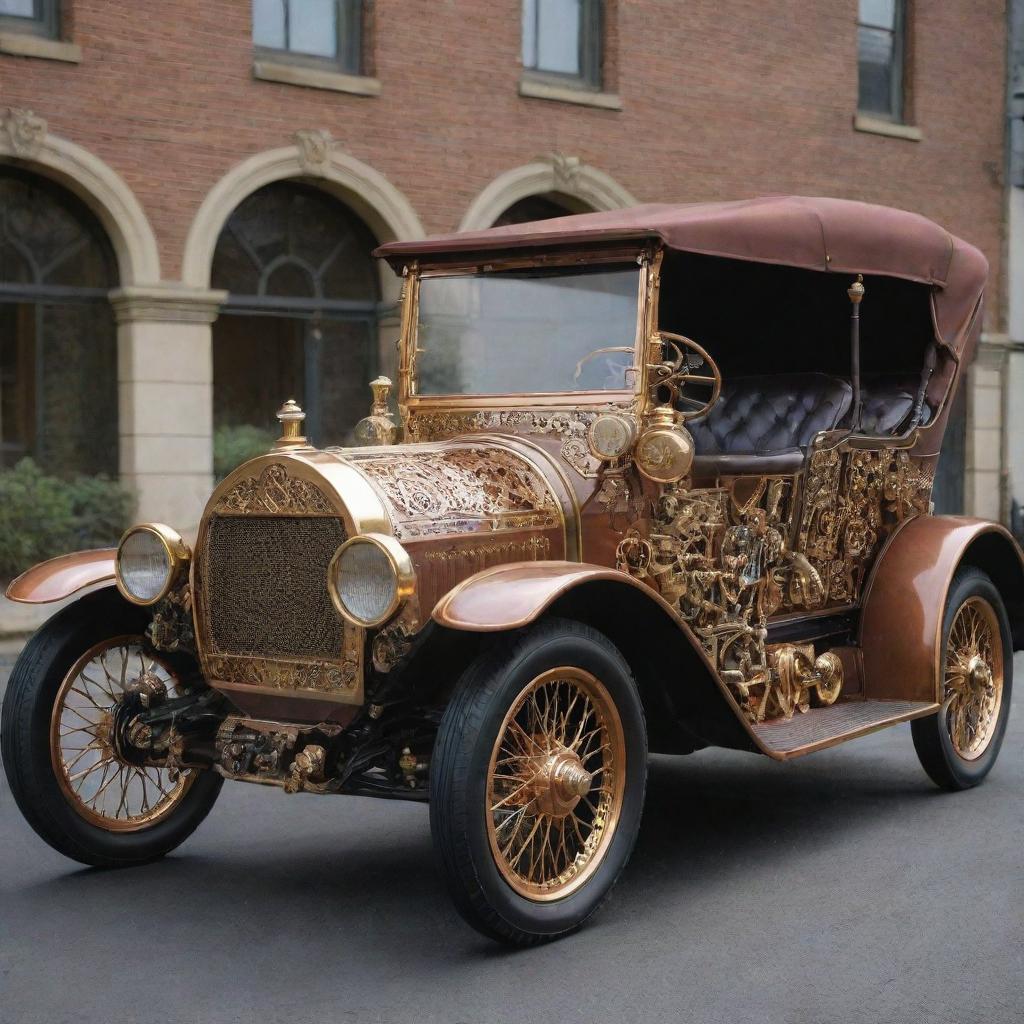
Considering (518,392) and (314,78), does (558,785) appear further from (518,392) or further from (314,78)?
(314,78)

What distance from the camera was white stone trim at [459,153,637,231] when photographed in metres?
15.4

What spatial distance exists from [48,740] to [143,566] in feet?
2.06

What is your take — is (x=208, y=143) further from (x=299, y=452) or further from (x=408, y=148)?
(x=299, y=452)

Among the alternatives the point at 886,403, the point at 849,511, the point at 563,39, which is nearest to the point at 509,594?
the point at 849,511

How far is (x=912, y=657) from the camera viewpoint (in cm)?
614

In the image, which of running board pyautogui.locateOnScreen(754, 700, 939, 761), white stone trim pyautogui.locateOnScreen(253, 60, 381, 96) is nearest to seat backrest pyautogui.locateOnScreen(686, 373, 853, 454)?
running board pyautogui.locateOnScreen(754, 700, 939, 761)

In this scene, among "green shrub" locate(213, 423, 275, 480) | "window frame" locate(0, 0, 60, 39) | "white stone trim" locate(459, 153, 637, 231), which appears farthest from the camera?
"white stone trim" locate(459, 153, 637, 231)

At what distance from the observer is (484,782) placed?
4223mm

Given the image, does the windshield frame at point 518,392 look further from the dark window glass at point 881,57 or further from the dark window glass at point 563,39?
the dark window glass at point 881,57

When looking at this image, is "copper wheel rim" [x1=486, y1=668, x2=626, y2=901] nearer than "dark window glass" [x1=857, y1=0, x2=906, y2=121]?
Yes

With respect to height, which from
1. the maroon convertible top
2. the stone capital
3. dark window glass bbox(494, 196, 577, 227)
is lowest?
the maroon convertible top

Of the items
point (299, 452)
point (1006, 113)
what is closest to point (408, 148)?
point (1006, 113)

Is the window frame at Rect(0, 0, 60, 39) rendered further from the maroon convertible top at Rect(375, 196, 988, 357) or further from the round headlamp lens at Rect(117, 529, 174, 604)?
the round headlamp lens at Rect(117, 529, 174, 604)

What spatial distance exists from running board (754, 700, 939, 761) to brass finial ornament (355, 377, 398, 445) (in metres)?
1.75
